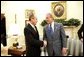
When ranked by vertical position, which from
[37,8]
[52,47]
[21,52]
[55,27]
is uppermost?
[37,8]

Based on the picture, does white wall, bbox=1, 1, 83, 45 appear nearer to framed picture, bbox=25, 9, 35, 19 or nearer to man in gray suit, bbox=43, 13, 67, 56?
framed picture, bbox=25, 9, 35, 19

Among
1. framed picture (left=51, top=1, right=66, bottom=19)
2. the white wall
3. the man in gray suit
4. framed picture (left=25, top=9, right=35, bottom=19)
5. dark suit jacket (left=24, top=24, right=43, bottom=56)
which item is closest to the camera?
dark suit jacket (left=24, top=24, right=43, bottom=56)

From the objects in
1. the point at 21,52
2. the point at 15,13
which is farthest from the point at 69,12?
the point at 21,52

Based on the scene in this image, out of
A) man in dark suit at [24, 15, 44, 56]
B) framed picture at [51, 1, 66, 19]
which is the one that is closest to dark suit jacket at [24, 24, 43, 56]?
man in dark suit at [24, 15, 44, 56]

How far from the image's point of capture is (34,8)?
772cm

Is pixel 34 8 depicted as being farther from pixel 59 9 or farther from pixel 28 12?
pixel 59 9

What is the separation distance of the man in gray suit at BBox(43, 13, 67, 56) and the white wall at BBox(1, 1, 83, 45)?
3.81 meters

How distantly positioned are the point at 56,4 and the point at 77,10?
0.82 metres

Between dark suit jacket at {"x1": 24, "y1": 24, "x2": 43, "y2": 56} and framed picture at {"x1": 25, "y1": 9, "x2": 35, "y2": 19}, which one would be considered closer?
dark suit jacket at {"x1": 24, "y1": 24, "x2": 43, "y2": 56}

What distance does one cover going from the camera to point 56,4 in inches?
298

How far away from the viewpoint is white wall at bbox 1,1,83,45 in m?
7.38

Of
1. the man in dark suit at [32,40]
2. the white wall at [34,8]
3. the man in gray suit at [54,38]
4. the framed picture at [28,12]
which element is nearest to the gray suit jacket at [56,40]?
the man in gray suit at [54,38]

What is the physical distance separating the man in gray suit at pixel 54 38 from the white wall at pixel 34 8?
3.81 metres

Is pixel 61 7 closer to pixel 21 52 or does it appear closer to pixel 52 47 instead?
pixel 21 52
